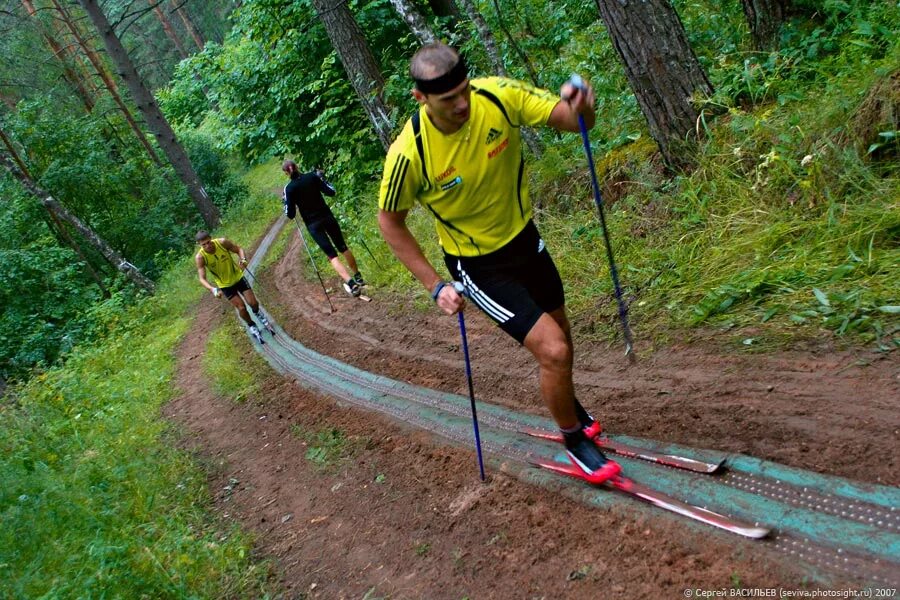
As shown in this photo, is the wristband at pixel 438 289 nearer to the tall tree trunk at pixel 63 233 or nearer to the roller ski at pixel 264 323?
the roller ski at pixel 264 323

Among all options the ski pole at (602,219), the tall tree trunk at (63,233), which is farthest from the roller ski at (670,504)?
the tall tree trunk at (63,233)

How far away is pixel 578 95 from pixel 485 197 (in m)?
0.77

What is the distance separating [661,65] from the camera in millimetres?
6297

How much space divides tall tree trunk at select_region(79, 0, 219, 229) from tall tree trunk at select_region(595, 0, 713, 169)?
55.6 ft

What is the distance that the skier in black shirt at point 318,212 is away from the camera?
33.4 feet

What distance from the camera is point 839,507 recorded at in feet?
10.1

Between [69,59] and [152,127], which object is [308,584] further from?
[69,59]

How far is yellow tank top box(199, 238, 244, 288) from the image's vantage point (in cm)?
1017

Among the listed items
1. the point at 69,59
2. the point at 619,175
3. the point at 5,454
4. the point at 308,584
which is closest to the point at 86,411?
the point at 5,454

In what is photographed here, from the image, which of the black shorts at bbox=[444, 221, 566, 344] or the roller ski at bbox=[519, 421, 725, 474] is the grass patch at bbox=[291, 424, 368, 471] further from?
the black shorts at bbox=[444, 221, 566, 344]

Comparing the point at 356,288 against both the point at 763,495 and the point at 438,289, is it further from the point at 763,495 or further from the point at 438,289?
the point at 763,495

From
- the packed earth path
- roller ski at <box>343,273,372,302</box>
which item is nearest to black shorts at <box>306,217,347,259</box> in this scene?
roller ski at <box>343,273,372,302</box>

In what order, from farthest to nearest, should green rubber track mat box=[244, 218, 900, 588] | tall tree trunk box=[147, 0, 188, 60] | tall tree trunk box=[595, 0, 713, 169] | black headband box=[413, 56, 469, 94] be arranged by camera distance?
1. tall tree trunk box=[147, 0, 188, 60]
2. tall tree trunk box=[595, 0, 713, 169]
3. black headband box=[413, 56, 469, 94]
4. green rubber track mat box=[244, 218, 900, 588]

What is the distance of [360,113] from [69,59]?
2170 centimetres
